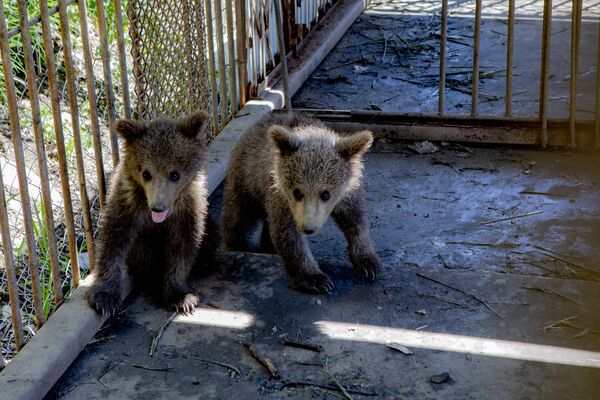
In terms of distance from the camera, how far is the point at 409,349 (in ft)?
13.8

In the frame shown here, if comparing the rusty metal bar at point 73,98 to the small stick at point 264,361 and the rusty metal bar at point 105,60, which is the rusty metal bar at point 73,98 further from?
the small stick at point 264,361

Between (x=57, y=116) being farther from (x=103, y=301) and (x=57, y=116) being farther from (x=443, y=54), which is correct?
(x=443, y=54)

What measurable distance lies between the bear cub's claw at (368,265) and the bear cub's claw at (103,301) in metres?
1.40

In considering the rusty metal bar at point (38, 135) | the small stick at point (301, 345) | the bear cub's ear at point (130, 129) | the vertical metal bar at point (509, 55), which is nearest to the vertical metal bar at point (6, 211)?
the rusty metal bar at point (38, 135)

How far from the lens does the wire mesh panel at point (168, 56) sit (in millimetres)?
5297

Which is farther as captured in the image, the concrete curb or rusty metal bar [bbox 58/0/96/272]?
rusty metal bar [bbox 58/0/96/272]

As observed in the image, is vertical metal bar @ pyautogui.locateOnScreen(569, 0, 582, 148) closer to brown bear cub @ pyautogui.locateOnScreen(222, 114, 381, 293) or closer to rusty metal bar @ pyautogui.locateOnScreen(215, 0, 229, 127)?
brown bear cub @ pyautogui.locateOnScreen(222, 114, 381, 293)

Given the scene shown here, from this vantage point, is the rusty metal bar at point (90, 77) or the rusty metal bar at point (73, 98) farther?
the rusty metal bar at point (90, 77)

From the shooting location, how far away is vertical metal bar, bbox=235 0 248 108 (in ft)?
22.5

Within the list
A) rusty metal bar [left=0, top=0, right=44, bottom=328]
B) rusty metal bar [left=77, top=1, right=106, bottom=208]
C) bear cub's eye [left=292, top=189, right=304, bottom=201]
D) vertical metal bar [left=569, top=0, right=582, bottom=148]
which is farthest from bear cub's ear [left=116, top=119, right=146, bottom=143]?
vertical metal bar [left=569, top=0, right=582, bottom=148]

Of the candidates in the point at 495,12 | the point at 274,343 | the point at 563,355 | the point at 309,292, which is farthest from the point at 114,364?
the point at 495,12

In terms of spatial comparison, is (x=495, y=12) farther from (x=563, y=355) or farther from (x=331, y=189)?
→ (x=563, y=355)

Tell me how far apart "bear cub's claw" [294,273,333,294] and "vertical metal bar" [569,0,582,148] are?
2872 mm

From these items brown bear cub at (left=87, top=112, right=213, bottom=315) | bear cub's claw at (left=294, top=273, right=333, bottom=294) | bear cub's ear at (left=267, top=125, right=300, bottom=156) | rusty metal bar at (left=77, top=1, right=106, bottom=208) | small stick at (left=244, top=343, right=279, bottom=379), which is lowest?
small stick at (left=244, top=343, right=279, bottom=379)
